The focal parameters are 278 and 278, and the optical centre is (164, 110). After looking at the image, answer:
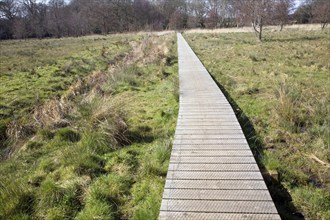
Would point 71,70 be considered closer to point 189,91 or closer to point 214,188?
point 189,91

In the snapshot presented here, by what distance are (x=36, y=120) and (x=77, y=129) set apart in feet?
4.22

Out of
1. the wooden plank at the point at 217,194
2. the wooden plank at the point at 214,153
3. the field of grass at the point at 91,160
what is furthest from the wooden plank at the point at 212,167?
the wooden plank at the point at 217,194

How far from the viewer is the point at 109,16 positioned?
2263 inches

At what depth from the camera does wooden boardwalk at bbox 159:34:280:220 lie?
9.78ft

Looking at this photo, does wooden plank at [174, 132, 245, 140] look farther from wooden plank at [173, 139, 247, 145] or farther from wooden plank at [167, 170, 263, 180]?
wooden plank at [167, 170, 263, 180]

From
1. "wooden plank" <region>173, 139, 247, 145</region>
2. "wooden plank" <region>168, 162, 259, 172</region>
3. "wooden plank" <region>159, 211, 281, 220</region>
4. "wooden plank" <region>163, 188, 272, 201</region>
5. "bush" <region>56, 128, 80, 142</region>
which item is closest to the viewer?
"wooden plank" <region>159, 211, 281, 220</region>

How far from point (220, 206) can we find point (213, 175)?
64 centimetres

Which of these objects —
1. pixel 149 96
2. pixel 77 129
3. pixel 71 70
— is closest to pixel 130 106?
pixel 149 96

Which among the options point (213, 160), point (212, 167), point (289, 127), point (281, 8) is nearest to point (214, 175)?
point (212, 167)

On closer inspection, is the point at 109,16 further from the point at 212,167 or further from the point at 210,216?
the point at 210,216

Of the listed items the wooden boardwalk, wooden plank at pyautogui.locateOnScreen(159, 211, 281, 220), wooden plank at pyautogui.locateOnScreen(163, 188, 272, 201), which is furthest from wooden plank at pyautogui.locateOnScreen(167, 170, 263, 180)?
wooden plank at pyautogui.locateOnScreen(159, 211, 281, 220)

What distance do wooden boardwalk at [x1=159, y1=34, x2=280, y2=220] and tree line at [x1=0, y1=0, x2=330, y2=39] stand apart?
42.1m

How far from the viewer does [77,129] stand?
19.4 feet

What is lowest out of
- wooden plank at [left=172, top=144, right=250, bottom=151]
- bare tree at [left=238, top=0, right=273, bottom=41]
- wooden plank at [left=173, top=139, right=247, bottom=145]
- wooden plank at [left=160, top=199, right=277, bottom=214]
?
wooden plank at [left=160, top=199, right=277, bottom=214]
